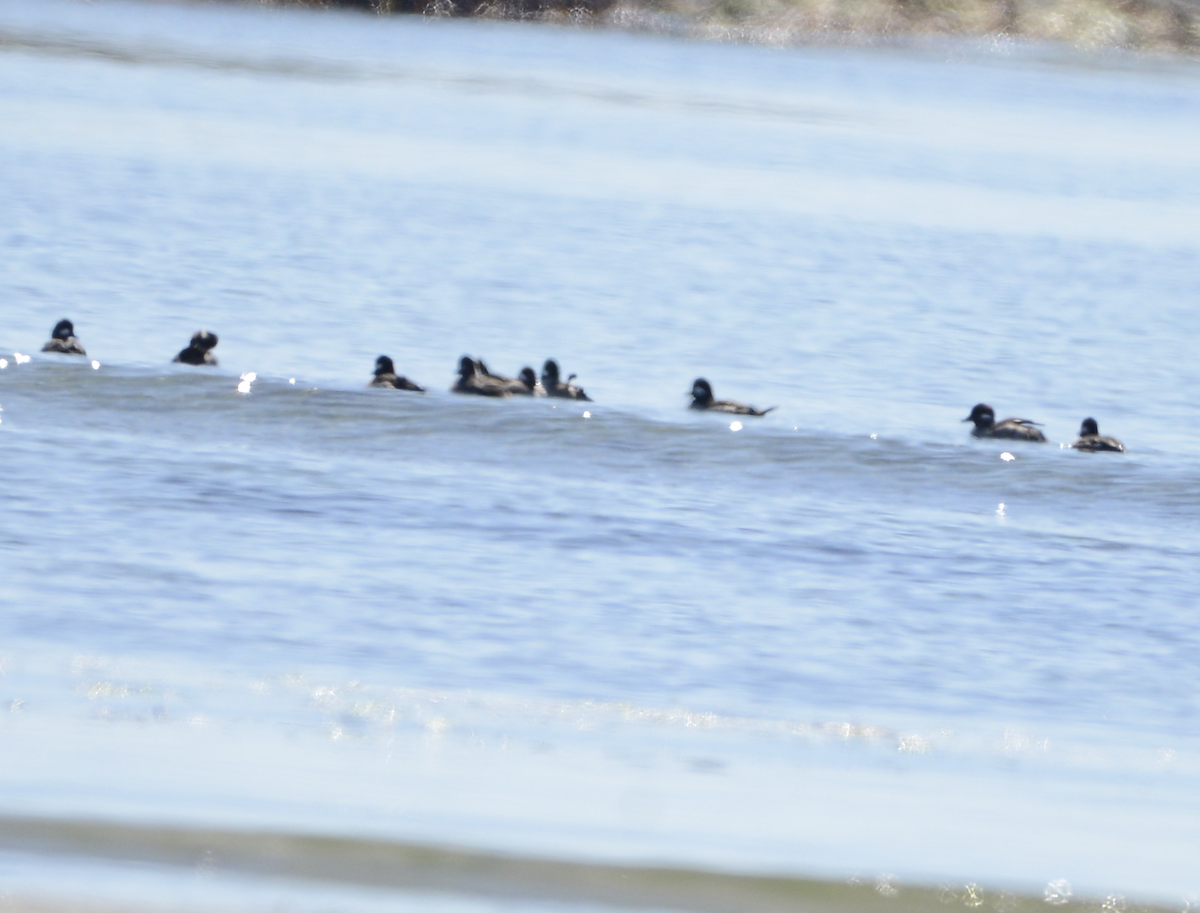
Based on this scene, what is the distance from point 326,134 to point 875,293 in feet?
58.5

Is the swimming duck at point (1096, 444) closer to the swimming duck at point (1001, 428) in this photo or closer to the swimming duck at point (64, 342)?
→ the swimming duck at point (1001, 428)

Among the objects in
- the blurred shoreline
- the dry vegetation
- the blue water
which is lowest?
the blurred shoreline

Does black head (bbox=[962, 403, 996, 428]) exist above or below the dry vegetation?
below

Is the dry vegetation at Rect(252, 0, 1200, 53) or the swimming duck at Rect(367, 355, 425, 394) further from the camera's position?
the dry vegetation at Rect(252, 0, 1200, 53)

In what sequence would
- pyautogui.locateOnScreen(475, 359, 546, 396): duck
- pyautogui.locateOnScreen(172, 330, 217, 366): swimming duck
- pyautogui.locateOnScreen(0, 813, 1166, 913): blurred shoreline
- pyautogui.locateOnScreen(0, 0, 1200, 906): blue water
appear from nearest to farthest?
pyautogui.locateOnScreen(0, 813, 1166, 913): blurred shoreline, pyautogui.locateOnScreen(0, 0, 1200, 906): blue water, pyautogui.locateOnScreen(475, 359, 546, 396): duck, pyautogui.locateOnScreen(172, 330, 217, 366): swimming duck

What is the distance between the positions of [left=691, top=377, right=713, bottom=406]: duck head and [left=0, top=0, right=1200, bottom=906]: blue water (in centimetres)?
33

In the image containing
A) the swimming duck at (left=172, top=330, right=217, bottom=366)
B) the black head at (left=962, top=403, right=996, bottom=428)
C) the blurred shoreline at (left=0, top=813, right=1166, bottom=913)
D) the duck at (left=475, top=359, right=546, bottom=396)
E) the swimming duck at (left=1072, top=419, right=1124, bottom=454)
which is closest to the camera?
the blurred shoreline at (left=0, top=813, right=1166, bottom=913)

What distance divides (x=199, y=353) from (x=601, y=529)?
243 inches

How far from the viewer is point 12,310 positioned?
20.9 meters

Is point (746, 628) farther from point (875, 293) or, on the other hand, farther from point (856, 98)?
point (856, 98)

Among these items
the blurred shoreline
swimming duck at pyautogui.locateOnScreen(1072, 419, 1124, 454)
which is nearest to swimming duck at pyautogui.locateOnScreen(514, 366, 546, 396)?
swimming duck at pyautogui.locateOnScreen(1072, 419, 1124, 454)

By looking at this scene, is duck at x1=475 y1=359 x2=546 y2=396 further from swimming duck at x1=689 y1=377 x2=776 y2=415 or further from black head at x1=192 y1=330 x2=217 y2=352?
black head at x1=192 y1=330 x2=217 y2=352

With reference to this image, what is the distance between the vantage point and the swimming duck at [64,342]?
683 inches

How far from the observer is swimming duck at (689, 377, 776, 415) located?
17078 millimetres
